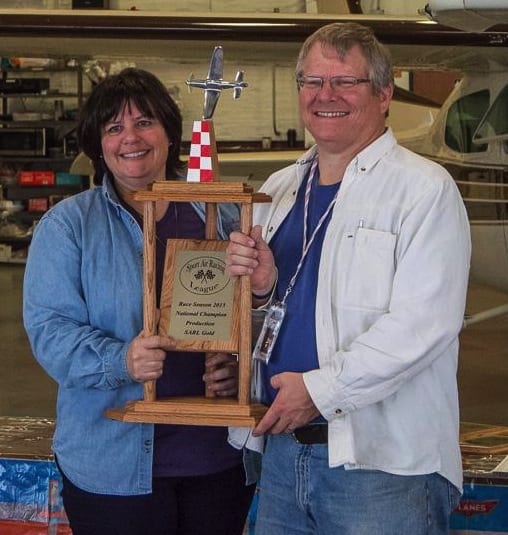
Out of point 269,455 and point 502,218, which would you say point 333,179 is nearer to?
point 269,455

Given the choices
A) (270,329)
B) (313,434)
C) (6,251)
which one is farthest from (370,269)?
(6,251)

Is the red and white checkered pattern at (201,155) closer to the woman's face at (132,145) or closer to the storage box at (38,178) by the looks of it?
the woman's face at (132,145)

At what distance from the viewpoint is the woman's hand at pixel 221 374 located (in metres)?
2.31

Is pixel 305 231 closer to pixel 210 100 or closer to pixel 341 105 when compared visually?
pixel 341 105

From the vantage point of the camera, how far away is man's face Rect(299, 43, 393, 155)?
209 centimetres

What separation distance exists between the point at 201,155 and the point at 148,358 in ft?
1.50

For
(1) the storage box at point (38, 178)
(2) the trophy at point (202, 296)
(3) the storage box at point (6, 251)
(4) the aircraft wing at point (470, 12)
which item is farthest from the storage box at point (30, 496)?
(1) the storage box at point (38, 178)

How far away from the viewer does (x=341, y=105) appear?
2.10m

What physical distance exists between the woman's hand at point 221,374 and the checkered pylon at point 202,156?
407 mm

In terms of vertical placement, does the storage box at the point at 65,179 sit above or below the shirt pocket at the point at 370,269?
above

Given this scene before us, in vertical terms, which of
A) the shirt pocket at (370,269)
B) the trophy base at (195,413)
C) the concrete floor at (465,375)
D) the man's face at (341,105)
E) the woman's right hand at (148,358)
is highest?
the man's face at (341,105)

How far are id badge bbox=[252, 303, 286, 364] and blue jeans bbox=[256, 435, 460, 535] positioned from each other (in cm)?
18

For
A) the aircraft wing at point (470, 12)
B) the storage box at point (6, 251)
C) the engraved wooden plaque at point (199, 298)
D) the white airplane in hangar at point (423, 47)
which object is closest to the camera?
the engraved wooden plaque at point (199, 298)

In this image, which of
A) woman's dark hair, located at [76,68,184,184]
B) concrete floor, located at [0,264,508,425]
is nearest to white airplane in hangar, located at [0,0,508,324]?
concrete floor, located at [0,264,508,425]
